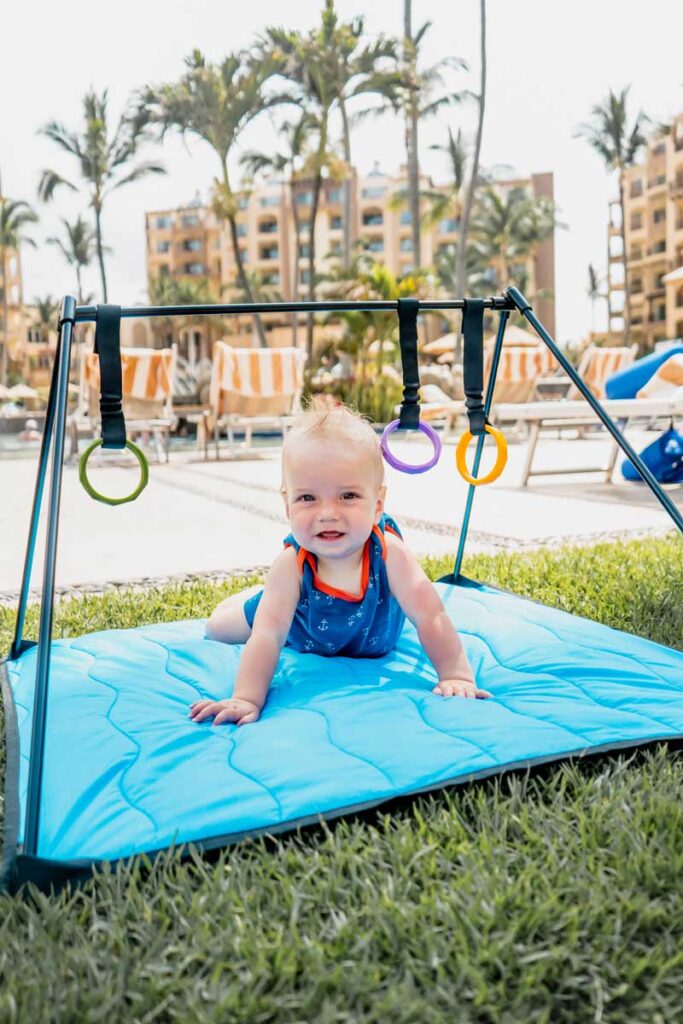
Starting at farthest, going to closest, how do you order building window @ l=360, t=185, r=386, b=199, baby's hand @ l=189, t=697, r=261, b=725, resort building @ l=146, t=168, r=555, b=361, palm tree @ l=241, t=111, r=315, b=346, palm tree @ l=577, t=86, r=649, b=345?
building window @ l=360, t=185, r=386, b=199 → resort building @ l=146, t=168, r=555, b=361 → palm tree @ l=577, t=86, r=649, b=345 → palm tree @ l=241, t=111, r=315, b=346 → baby's hand @ l=189, t=697, r=261, b=725

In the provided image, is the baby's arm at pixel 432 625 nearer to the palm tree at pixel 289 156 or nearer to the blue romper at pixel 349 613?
the blue romper at pixel 349 613

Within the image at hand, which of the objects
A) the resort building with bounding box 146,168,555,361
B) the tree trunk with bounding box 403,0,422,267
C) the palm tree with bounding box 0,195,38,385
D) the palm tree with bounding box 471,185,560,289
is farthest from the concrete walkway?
the resort building with bounding box 146,168,555,361

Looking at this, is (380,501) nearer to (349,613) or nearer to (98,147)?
(349,613)

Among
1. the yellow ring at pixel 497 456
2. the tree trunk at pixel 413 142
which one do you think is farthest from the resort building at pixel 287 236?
the yellow ring at pixel 497 456

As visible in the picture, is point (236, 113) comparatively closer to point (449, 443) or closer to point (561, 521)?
point (449, 443)

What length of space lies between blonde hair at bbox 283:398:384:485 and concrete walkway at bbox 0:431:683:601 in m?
1.87

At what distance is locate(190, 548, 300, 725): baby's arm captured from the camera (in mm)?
1927

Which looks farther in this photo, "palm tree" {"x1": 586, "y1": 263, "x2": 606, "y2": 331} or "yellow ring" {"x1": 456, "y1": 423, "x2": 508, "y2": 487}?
"palm tree" {"x1": 586, "y1": 263, "x2": 606, "y2": 331}

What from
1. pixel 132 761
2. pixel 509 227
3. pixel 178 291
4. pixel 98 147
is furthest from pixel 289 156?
pixel 178 291

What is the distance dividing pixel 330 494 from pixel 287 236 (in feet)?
207

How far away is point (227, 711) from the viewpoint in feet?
6.24

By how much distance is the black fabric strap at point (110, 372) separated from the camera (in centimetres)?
175

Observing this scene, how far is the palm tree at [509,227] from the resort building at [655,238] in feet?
14.6

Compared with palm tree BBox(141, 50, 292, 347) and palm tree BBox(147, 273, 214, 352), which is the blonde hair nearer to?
palm tree BBox(141, 50, 292, 347)
